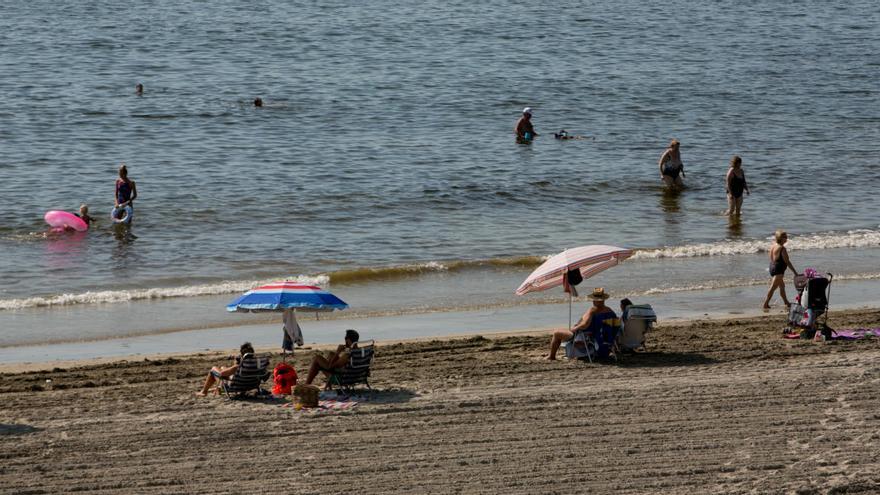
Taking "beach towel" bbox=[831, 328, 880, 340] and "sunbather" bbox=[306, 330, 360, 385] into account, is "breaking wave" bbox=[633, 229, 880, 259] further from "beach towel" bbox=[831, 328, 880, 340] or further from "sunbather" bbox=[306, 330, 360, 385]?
"sunbather" bbox=[306, 330, 360, 385]

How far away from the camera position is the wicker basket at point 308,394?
39.3 feet

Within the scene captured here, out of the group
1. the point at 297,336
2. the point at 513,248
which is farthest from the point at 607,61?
the point at 297,336

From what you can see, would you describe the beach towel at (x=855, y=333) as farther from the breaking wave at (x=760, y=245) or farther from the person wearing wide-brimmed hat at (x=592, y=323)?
the breaking wave at (x=760, y=245)

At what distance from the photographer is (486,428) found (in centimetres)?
1127

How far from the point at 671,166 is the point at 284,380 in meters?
13.9

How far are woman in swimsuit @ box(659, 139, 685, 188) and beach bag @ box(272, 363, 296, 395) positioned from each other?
45.2 ft

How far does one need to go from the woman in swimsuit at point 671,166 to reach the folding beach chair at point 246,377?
14.1 meters

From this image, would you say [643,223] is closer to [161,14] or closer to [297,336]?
[297,336]

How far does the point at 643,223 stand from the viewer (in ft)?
73.3

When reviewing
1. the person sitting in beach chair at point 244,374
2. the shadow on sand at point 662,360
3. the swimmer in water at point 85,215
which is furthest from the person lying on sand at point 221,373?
the swimmer in water at point 85,215

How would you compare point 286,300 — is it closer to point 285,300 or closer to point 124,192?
point 285,300

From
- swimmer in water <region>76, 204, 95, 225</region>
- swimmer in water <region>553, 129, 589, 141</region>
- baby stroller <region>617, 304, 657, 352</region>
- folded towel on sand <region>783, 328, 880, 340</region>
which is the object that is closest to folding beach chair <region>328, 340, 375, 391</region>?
baby stroller <region>617, 304, 657, 352</region>

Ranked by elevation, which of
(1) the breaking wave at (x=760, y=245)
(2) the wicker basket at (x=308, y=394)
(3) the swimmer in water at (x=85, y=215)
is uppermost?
(3) the swimmer in water at (x=85, y=215)

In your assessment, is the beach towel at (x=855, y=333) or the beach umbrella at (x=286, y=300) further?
the beach towel at (x=855, y=333)
